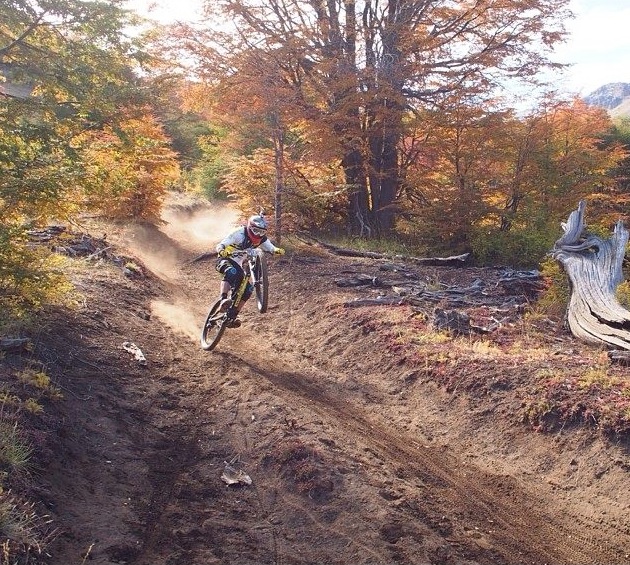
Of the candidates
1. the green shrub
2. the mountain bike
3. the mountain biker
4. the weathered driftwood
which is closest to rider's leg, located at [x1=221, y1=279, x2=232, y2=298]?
the mountain biker

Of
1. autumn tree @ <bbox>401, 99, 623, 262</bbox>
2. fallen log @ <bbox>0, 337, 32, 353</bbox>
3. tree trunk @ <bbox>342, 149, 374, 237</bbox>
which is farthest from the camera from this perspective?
tree trunk @ <bbox>342, 149, 374, 237</bbox>

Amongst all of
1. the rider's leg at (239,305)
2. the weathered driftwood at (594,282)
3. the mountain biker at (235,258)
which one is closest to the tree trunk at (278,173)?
the mountain biker at (235,258)

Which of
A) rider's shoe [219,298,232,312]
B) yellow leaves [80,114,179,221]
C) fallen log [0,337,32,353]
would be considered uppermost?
yellow leaves [80,114,179,221]

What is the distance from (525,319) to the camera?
30.3 ft

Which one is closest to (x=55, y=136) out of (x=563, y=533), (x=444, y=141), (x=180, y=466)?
(x=180, y=466)

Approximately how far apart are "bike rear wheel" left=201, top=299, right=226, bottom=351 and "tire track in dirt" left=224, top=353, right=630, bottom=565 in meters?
2.46

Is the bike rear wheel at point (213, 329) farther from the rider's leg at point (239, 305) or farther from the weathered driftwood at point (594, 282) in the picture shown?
the weathered driftwood at point (594, 282)

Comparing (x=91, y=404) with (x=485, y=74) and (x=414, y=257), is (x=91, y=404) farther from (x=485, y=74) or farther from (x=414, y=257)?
(x=485, y=74)

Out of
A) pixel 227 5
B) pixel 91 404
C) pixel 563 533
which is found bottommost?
pixel 563 533

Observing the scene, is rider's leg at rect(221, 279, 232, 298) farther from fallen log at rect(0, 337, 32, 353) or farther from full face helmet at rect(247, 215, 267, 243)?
fallen log at rect(0, 337, 32, 353)

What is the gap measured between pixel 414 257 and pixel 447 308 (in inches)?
204

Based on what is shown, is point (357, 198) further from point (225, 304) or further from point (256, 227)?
point (225, 304)

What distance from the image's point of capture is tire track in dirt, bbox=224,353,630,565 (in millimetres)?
4754

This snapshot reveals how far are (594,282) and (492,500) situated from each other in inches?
205
